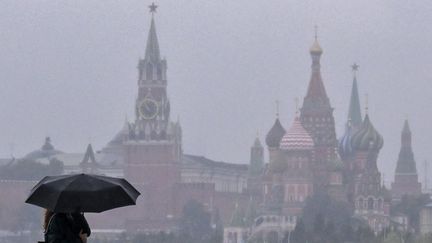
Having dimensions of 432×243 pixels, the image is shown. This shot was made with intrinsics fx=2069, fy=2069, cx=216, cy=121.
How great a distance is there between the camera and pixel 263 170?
14400 centimetres

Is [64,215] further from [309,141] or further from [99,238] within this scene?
[309,141]

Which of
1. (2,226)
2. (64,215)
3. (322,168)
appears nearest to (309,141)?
(322,168)

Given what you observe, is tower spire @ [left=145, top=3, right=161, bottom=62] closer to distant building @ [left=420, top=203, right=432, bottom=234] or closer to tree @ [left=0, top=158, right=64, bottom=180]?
tree @ [left=0, top=158, right=64, bottom=180]

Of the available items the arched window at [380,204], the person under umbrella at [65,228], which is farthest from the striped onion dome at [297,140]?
the person under umbrella at [65,228]

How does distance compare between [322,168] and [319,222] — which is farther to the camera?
[322,168]

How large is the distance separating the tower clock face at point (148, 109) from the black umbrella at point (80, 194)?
119236 mm

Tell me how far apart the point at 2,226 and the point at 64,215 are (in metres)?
114

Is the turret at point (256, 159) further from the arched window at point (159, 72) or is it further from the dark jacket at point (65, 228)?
the dark jacket at point (65, 228)

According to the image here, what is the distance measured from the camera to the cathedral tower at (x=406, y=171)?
501ft

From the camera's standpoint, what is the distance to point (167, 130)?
13050cm

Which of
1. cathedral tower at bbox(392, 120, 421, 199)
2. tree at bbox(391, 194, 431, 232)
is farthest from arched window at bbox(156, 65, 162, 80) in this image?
cathedral tower at bbox(392, 120, 421, 199)

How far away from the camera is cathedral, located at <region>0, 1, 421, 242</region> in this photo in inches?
5012

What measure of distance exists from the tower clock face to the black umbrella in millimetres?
119236

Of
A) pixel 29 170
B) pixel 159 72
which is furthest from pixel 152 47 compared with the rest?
pixel 29 170
